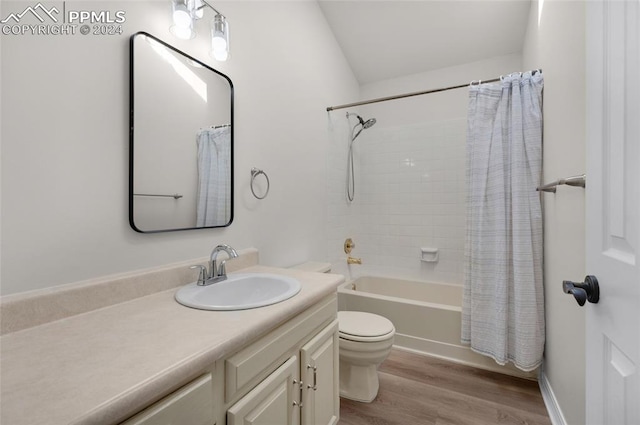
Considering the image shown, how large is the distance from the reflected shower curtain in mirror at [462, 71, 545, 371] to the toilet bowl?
0.73 meters

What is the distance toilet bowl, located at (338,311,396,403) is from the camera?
5.38 ft

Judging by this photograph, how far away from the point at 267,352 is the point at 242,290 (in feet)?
1.53

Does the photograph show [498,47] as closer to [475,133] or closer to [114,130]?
[475,133]

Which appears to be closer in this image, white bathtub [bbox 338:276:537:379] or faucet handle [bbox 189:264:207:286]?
faucet handle [bbox 189:264:207:286]

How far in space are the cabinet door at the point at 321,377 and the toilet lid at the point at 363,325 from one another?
1.09ft

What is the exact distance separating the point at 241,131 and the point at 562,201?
1715mm

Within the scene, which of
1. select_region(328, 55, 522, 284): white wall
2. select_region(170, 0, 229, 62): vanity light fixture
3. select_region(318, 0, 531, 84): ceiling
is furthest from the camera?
select_region(328, 55, 522, 284): white wall

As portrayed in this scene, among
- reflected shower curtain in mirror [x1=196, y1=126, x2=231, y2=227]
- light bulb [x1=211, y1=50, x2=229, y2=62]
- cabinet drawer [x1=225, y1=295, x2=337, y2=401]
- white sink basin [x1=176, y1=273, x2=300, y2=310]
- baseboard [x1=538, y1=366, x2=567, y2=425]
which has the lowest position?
baseboard [x1=538, y1=366, x2=567, y2=425]

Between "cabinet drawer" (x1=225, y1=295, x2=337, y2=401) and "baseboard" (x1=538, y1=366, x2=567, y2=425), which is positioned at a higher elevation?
"cabinet drawer" (x1=225, y1=295, x2=337, y2=401)

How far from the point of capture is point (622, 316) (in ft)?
1.88

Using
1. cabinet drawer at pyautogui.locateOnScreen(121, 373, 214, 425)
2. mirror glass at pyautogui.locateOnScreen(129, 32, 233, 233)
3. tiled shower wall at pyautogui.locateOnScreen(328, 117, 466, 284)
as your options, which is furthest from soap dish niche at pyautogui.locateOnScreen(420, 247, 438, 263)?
cabinet drawer at pyautogui.locateOnScreen(121, 373, 214, 425)

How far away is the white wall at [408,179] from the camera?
2.77 meters

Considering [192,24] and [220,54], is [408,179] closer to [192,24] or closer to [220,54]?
[220,54]

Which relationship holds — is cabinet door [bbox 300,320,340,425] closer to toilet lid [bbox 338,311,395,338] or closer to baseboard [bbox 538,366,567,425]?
toilet lid [bbox 338,311,395,338]
